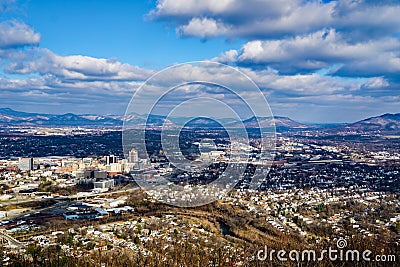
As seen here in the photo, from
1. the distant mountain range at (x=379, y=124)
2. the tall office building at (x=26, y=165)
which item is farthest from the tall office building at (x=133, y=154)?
the distant mountain range at (x=379, y=124)

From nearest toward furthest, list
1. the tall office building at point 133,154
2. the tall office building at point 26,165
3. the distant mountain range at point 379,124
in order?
1. the tall office building at point 133,154
2. the tall office building at point 26,165
3. the distant mountain range at point 379,124

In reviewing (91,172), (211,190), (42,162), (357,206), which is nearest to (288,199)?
(357,206)

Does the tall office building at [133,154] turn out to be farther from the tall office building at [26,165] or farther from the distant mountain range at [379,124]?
the distant mountain range at [379,124]

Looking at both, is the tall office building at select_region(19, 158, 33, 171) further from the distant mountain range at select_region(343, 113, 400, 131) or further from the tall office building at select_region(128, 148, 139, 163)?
the distant mountain range at select_region(343, 113, 400, 131)

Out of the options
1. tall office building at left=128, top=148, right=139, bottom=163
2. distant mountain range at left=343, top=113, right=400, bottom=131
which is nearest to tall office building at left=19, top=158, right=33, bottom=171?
tall office building at left=128, top=148, right=139, bottom=163

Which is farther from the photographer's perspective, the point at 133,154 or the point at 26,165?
the point at 26,165

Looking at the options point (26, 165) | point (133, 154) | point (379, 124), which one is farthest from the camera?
point (379, 124)

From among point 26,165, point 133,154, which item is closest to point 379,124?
point 26,165

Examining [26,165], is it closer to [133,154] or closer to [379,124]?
[133,154]

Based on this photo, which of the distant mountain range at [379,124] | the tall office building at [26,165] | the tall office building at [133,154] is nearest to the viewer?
the tall office building at [133,154]

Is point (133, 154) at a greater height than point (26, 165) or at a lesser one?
greater

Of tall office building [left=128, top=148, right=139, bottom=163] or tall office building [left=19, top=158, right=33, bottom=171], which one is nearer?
tall office building [left=128, top=148, right=139, bottom=163]

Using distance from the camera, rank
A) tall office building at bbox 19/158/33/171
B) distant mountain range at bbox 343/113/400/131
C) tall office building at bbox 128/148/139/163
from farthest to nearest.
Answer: distant mountain range at bbox 343/113/400/131
tall office building at bbox 19/158/33/171
tall office building at bbox 128/148/139/163
